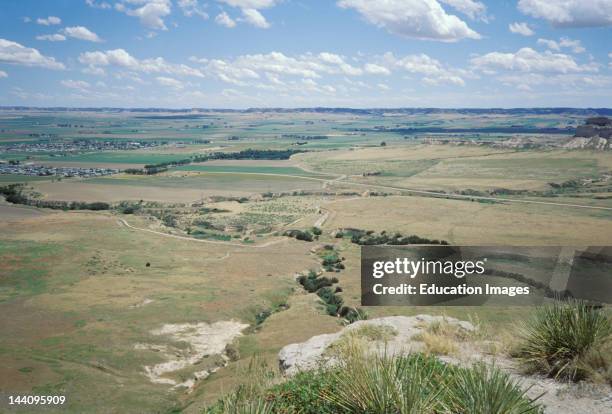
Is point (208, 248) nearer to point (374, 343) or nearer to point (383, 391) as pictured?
point (374, 343)

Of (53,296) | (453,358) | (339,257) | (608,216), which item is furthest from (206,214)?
(453,358)

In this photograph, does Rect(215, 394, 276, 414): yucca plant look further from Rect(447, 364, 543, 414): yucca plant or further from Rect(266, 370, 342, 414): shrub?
Rect(447, 364, 543, 414): yucca plant

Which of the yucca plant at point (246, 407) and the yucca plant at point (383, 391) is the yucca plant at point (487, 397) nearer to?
the yucca plant at point (383, 391)

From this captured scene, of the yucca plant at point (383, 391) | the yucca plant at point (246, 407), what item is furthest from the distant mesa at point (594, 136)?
the yucca plant at point (246, 407)

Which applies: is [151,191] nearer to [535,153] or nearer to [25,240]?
[25,240]

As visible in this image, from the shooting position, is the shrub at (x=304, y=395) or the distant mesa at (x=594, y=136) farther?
the distant mesa at (x=594, y=136)

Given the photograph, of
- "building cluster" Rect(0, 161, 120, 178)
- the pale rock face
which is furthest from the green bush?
"building cluster" Rect(0, 161, 120, 178)
